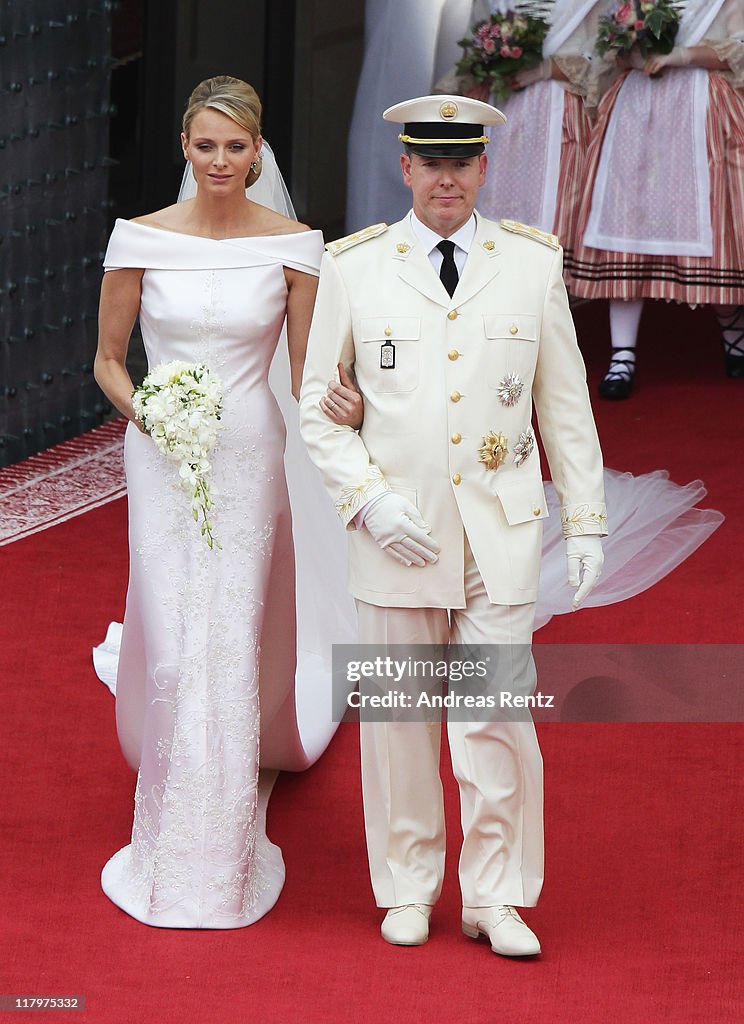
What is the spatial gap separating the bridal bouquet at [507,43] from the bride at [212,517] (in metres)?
3.84

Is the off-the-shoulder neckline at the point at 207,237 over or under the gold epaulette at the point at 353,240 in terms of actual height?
under

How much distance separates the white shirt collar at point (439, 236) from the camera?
341 centimetres

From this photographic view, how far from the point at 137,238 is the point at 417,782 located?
4.32ft

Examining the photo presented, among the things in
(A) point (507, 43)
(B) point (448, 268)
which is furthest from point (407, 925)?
(A) point (507, 43)

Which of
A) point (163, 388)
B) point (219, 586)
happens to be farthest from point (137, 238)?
point (219, 586)

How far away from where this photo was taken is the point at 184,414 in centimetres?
357

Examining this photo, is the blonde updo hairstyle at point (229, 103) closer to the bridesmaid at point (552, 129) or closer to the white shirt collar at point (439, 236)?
the white shirt collar at point (439, 236)

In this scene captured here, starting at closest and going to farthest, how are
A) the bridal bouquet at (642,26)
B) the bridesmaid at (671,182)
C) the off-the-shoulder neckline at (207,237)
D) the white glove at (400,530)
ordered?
1. the white glove at (400,530)
2. the off-the-shoulder neckline at (207,237)
3. the bridal bouquet at (642,26)
4. the bridesmaid at (671,182)

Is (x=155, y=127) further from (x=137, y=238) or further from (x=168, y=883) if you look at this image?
(x=168, y=883)

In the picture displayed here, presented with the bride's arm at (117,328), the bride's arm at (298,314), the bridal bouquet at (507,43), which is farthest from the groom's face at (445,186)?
the bridal bouquet at (507,43)

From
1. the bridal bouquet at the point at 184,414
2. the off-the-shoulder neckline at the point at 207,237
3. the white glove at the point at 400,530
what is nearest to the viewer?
the white glove at the point at 400,530

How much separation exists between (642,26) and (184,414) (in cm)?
422

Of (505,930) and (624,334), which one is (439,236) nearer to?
(505,930)

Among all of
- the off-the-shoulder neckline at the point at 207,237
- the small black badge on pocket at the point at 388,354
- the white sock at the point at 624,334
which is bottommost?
the white sock at the point at 624,334
